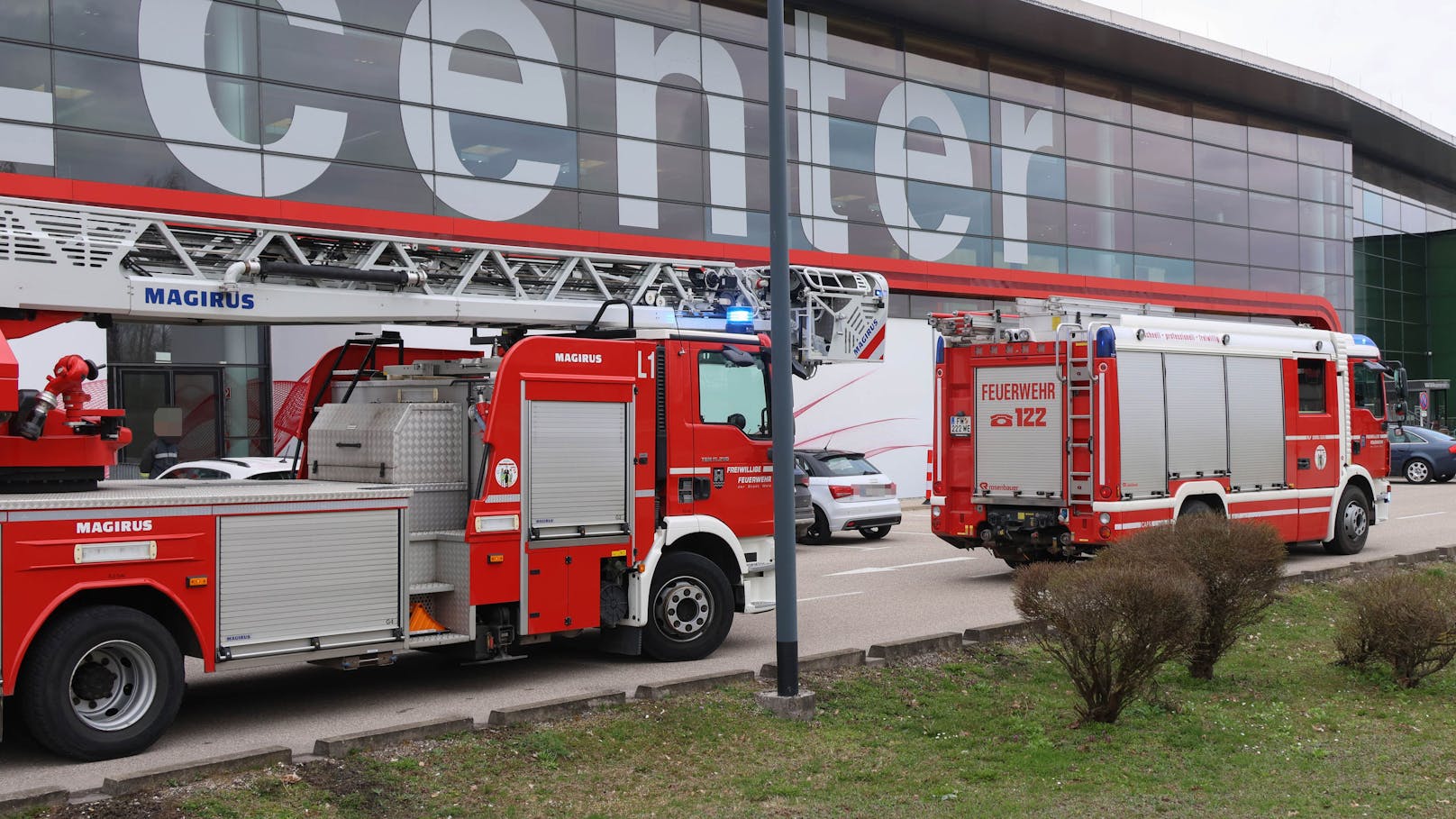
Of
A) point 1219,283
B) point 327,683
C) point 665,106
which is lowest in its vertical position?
point 327,683

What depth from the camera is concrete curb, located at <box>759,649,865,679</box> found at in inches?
380

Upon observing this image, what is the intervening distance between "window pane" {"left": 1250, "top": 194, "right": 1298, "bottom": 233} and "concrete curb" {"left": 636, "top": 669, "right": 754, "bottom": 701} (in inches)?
1444

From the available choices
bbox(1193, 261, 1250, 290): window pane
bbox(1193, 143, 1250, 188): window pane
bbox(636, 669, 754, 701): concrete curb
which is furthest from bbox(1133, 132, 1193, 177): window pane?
bbox(636, 669, 754, 701): concrete curb

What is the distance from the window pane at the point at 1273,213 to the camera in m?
42.1

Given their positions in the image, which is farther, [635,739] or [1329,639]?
[1329,639]

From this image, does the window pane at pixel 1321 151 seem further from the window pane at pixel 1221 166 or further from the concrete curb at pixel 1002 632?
the concrete curb at pixel 1002 632

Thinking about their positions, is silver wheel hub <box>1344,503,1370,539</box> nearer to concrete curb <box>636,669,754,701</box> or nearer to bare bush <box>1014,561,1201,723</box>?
bare bush <box>1014,561,1201,723</box>

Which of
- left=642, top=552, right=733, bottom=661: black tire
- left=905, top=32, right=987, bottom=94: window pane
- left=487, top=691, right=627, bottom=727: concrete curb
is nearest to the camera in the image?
left=487, top=691, right=627, bottom=727: concrete curb

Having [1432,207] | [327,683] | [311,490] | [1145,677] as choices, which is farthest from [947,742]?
[1432,207]

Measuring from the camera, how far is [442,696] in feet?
32.8

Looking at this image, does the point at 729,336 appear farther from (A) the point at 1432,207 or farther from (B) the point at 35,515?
(A) the point at 1432,207

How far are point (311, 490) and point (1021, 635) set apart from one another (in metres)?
5.81

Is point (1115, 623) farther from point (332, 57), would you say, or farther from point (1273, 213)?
point (1273, 213)

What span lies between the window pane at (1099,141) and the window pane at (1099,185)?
0.25m
